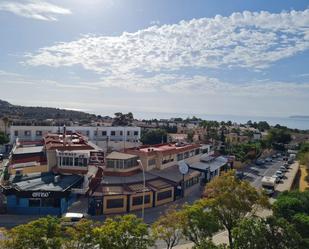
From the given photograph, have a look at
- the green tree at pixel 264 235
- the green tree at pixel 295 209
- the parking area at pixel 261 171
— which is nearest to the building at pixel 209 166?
the parking area at pixel 261 171

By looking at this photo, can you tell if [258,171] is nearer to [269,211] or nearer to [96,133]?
[269,211]

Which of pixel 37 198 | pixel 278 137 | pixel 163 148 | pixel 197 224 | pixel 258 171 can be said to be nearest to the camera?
pixel 197 224

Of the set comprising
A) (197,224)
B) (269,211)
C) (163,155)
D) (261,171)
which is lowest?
(269,211)

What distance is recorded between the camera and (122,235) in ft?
71.5

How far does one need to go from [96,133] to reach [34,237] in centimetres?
7961

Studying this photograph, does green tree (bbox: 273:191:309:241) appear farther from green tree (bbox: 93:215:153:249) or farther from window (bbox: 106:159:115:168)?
window (bbox: 106:159:115:168)

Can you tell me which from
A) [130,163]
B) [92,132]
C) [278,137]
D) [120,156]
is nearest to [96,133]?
[92,132]

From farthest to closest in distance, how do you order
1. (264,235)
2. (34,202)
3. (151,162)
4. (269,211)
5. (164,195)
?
(151,162) < (164,195) < (269,211) < (34,202) < (264,235)

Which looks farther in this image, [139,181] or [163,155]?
[163,155]

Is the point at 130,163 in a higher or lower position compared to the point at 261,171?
higher

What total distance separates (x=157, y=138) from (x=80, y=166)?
58.3 metres

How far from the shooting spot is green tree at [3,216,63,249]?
19219 mm

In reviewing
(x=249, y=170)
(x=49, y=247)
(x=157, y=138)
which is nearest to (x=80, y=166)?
(x=49, y=247)

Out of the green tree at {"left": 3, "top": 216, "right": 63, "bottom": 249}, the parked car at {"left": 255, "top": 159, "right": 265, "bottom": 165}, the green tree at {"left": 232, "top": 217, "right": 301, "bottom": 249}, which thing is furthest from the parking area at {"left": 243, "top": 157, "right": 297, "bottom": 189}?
the green tree at {"left": 3, "top": 216, "right": 63, "bottom": 249}
